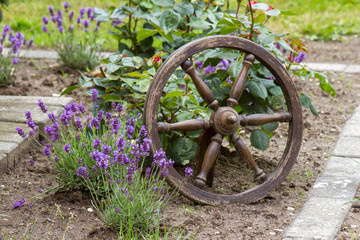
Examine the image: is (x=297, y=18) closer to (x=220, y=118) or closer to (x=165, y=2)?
(x=165, y=2)

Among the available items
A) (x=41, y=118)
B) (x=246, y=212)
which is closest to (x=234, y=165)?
(x=246, y=212)

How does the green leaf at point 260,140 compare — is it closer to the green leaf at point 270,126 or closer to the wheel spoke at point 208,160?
the green leaf at point 270,126

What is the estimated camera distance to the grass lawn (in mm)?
7285

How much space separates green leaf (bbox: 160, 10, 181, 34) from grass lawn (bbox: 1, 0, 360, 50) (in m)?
3.19

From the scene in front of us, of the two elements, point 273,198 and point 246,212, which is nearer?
point 246,212

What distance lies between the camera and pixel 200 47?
285cm

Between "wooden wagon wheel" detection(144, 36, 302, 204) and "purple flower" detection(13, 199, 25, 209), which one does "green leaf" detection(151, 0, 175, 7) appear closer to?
"wooden wagon wheel" detection(144, 36, 302, 204)

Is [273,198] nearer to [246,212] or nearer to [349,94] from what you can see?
[246,212]

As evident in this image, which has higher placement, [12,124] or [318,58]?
[318,58]

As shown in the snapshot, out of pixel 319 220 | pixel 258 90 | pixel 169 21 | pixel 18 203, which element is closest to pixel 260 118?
pixel 258 90

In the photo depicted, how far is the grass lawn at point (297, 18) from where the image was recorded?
23.9 ft

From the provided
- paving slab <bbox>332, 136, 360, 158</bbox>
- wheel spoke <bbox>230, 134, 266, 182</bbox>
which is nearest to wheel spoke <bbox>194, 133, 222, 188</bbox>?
wheel spoke <bbox>230, 134, 266, 182</bbox>

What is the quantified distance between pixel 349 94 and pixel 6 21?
478cm

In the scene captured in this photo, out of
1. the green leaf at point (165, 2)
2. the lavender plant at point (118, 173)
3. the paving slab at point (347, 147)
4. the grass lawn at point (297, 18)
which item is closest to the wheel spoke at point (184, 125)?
the lavender plant at point (118, 173)
